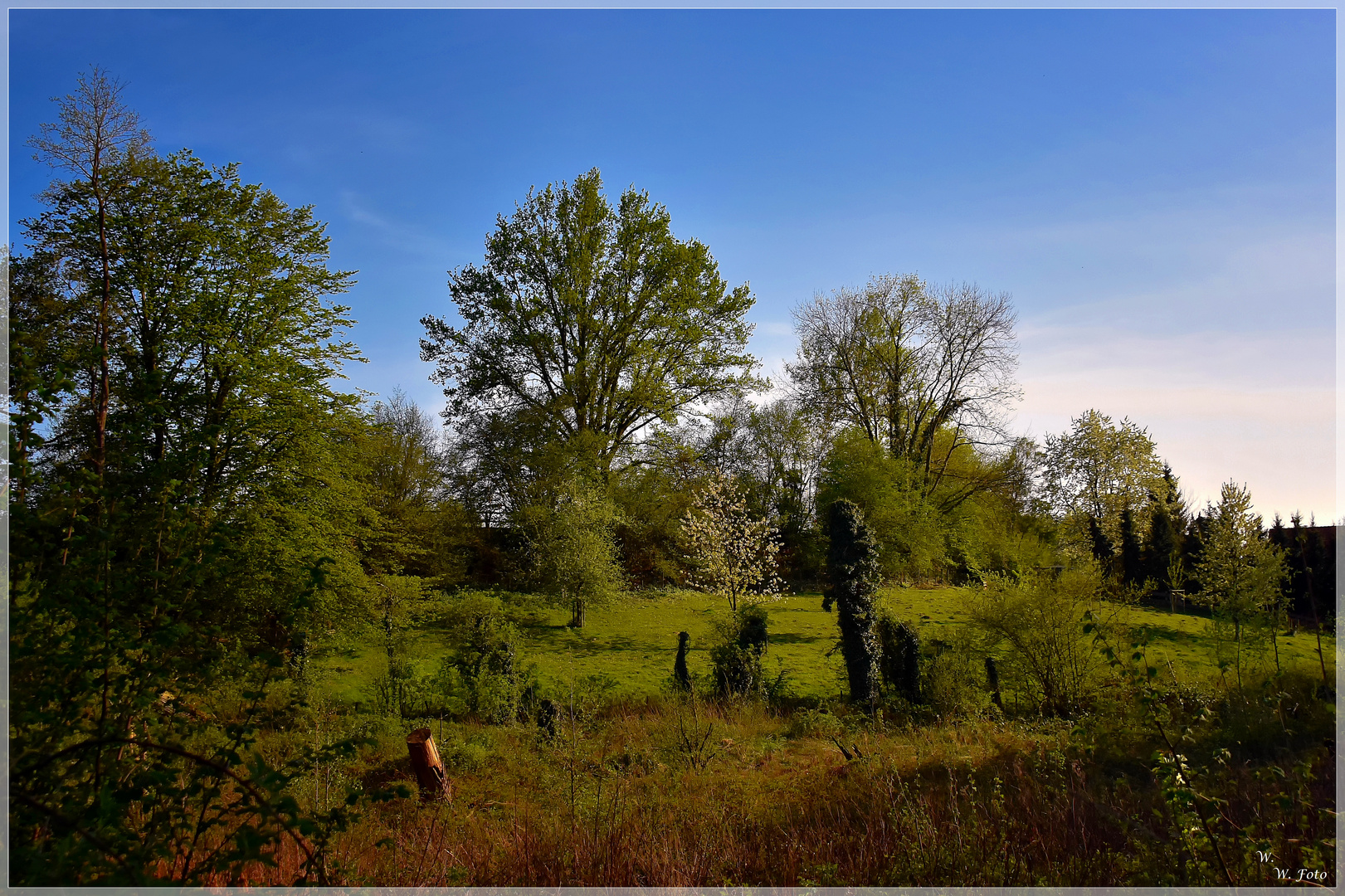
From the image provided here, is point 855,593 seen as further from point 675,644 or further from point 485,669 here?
point 675,644

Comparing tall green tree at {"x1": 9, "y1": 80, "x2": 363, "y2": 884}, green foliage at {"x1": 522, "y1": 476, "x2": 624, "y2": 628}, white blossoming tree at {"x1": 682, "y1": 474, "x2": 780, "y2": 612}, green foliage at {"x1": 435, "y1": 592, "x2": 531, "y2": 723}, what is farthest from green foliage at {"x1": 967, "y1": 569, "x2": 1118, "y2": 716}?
green foliage at {"x1": 522, "y1": 476, "x2": 624, "y2": 628}

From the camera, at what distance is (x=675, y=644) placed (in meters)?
18.7

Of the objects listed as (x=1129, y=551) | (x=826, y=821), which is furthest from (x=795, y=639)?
(x=1129, y=551)

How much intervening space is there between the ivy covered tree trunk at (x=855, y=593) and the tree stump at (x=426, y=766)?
7309mm

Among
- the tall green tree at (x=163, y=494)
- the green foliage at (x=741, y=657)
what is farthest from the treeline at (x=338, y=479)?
the green foliage at (x=741, y=657)

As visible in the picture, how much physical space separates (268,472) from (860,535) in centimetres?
1156

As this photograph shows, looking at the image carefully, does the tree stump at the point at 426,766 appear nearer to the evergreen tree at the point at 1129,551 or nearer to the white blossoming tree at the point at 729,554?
the white blossoming tree at the point at 729,554

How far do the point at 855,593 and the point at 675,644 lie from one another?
7.74m

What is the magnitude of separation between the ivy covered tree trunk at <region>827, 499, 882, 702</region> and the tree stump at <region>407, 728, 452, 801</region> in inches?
288

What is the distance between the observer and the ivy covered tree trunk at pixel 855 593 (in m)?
11.9

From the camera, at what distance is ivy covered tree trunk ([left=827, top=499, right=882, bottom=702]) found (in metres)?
11.9

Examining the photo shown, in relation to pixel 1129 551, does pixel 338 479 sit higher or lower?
higher

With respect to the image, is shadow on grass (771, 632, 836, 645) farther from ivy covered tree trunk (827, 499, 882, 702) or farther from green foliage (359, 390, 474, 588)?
green foliage (359, 390, 474, 588)

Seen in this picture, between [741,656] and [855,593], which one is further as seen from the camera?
[741,656]
